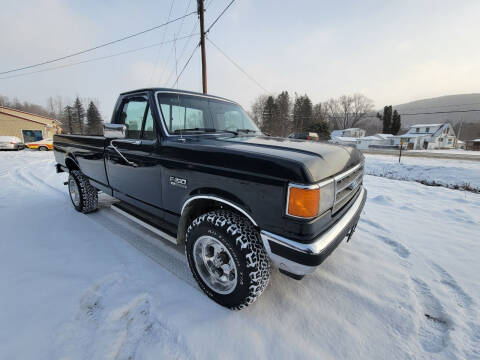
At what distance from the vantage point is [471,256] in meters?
2.74

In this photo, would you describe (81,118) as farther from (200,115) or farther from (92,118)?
(200,115)

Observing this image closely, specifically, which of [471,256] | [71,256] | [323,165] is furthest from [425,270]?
[71,256]

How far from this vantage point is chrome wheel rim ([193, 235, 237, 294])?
1.98 metres

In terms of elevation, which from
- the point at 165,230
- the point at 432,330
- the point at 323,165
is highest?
the point at 323,165

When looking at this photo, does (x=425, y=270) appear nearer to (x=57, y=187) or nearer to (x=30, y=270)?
(x=30, y=270)

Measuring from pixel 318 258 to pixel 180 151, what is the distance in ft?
4.88

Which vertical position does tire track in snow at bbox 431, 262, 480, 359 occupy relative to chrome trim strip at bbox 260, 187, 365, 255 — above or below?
below

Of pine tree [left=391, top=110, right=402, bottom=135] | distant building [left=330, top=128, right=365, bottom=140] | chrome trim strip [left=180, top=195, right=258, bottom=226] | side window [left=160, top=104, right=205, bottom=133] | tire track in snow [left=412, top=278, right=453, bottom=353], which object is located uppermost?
pine tree [left=391, top=110, right=402, bottom=135]

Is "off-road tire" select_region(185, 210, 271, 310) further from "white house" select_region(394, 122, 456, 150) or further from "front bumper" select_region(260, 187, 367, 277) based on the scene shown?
"white house" select_region(394, 122, 456, 150)

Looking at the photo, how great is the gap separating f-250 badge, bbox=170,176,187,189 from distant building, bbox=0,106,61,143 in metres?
36.9

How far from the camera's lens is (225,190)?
70.1 inches

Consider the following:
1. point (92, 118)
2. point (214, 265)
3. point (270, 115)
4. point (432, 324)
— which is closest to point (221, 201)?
point (214, 265)

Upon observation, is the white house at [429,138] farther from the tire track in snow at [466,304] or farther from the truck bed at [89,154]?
the truck bed at [89,154]

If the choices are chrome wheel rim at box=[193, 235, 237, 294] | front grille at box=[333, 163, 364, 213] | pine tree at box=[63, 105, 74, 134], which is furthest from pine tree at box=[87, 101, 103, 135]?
front grille at box=[333, 163, 364, 213]
